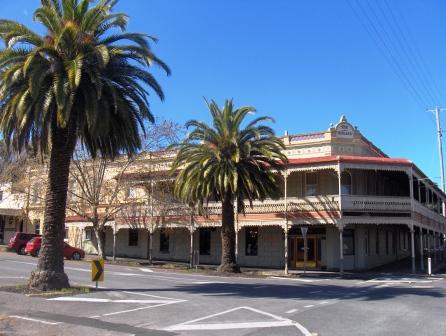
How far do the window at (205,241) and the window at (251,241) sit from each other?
3638mm

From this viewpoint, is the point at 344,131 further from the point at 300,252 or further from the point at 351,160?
the point at 300,252

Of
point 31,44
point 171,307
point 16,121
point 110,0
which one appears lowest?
point 171,307

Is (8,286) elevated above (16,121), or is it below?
below

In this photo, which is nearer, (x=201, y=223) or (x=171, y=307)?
(x=171, y=307)

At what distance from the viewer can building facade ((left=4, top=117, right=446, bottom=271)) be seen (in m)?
→ 34.4

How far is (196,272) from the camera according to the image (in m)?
31.9

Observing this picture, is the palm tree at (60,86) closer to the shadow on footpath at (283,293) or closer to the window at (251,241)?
the shadow on footpath at (283,293)

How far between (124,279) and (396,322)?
46.1ft

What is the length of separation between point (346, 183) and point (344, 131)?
3693 mm

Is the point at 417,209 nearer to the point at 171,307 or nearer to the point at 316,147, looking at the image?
the point at 316,147

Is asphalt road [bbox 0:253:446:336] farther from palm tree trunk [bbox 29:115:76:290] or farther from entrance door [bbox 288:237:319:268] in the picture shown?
entrance door [bbox 288:237:319:268]

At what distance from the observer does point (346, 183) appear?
3703 cm

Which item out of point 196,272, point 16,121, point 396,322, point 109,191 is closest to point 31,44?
point 16,121

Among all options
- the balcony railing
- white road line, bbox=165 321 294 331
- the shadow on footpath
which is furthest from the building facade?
white road line, bbox=165 321 294 331
